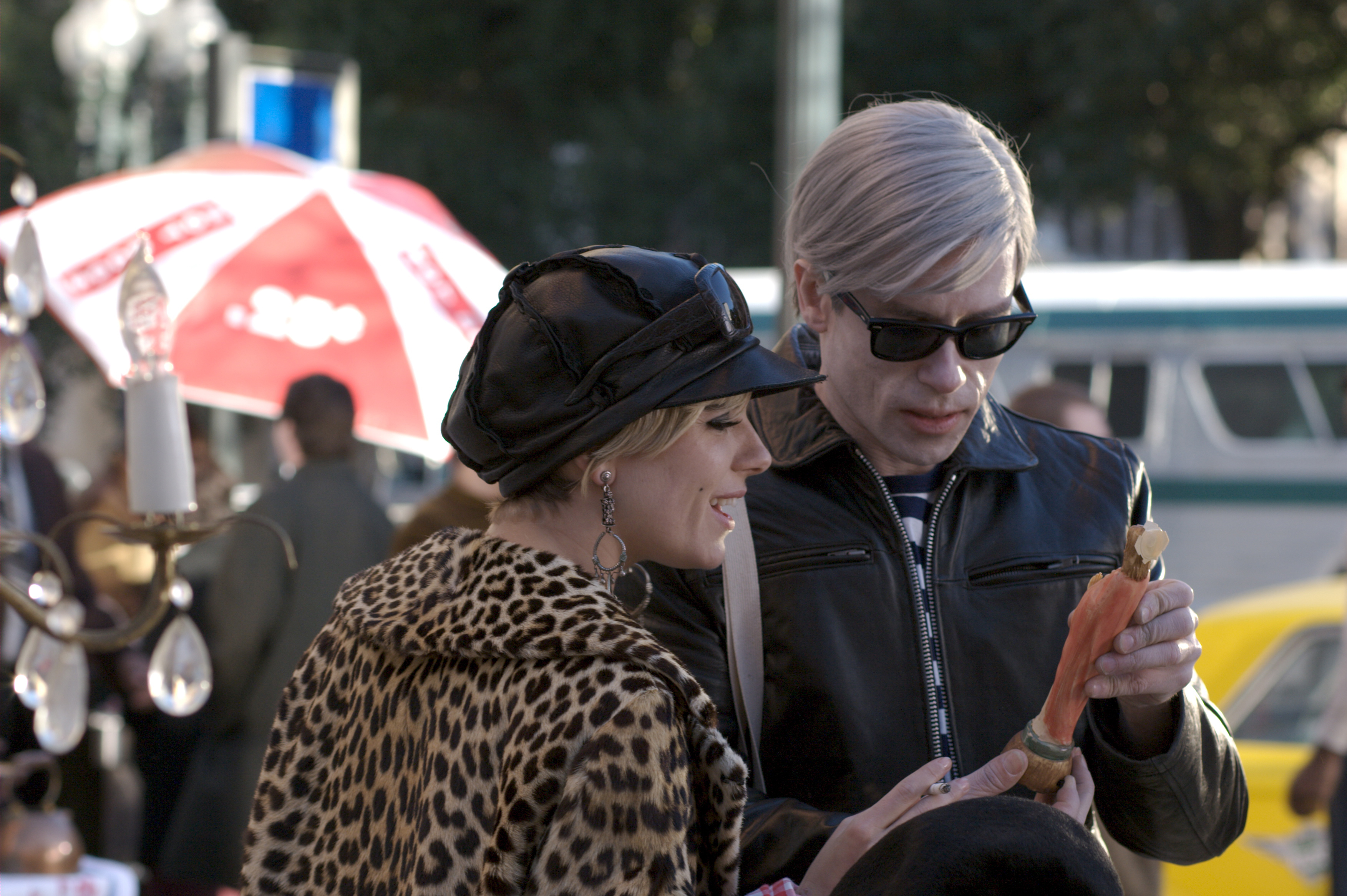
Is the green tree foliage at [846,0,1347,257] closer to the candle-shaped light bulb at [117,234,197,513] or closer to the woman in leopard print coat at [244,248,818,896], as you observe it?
the candle-shaped light bulb at [117,234,197,513]

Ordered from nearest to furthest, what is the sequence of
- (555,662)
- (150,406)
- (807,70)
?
1. (555,662)
2. (150,406)
3. (807,70)

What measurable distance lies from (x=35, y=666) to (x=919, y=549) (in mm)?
1492

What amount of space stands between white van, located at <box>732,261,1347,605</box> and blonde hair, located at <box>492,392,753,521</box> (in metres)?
9.32

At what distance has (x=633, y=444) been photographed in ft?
5.21

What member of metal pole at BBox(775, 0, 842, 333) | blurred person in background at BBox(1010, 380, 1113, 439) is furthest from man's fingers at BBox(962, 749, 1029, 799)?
metal pole at BBox(775, 0, 842, 333)

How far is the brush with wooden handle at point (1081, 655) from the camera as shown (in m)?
1.63

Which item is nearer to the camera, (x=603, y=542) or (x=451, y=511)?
(x=603, y=542)

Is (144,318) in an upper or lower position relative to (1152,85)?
lower

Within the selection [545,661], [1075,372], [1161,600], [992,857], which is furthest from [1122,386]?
[992,857]

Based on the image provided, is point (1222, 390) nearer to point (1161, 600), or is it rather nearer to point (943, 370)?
point (943, 370)

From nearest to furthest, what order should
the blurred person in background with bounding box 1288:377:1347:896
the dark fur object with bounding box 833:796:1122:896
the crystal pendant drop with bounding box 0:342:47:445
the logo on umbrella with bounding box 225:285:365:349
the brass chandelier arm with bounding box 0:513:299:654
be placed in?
1. the dark fur object with bounding box 833:796:1122:896
2. the brass chandelier arm with bounding box 0:513:299:654
3. the crystal pendant drop with bounding box 0:342:47:445
4. the blurred person in background with bounding box 1288:377:1347:896
5. the logo on umbrella with bounding box 225:285:365:349

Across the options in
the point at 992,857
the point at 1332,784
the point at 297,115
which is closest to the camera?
the point at 992,857

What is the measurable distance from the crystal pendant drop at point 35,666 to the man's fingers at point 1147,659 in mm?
1687

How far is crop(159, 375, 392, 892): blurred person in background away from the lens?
438cm
